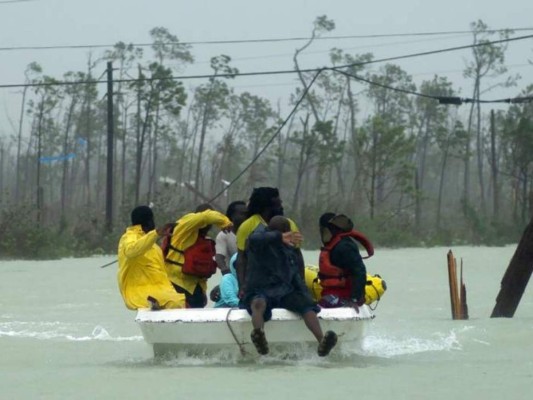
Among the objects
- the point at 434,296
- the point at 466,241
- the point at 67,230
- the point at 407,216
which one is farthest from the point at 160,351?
the point at 407,216

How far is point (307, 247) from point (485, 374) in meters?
34.8

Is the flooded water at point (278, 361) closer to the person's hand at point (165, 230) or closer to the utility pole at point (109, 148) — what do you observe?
the person's hand at point (165, 230)

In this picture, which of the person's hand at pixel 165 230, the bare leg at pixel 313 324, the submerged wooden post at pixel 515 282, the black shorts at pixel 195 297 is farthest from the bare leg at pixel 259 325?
the submerged wooden post at pixel 515 282

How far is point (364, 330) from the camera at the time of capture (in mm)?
14195

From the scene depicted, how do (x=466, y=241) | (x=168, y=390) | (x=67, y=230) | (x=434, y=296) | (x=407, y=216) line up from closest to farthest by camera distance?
(x=168, y=390) → (x=434, y=296) → (x=67, y=230) → (x=466, y=241) → (x=407, y=216)

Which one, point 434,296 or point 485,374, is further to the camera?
point 434,296

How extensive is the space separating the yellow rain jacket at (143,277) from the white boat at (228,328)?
0.28 meters

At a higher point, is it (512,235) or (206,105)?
(206,105)

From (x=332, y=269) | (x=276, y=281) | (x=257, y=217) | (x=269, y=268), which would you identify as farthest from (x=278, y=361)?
(x=257, y=217)

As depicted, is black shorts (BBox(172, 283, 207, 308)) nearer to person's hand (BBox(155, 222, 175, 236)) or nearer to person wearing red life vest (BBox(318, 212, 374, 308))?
person's hand (BBox(155, 222, 175, 236))

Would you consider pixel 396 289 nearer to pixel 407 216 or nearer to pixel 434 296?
pixel 434 296

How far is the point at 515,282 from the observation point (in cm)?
Result: 1953

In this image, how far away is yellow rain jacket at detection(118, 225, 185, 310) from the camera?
13922 millimetres

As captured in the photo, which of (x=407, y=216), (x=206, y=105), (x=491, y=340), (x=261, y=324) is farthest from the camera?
(x=206, y=105)
